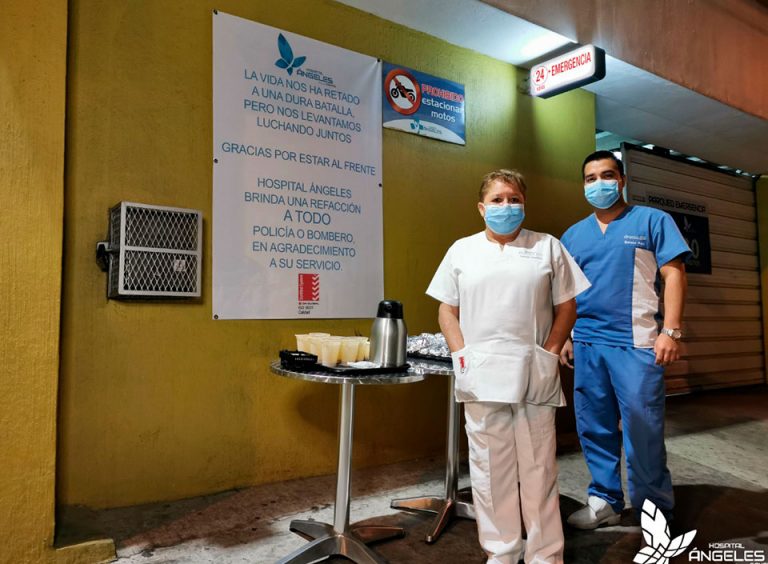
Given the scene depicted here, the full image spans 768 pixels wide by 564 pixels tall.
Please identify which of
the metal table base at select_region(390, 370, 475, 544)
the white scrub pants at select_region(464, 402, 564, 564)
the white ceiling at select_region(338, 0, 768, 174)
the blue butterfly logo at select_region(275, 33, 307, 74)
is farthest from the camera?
the white ceiling at select_region(338, 0, 768, 174)

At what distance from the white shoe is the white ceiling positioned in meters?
2.83

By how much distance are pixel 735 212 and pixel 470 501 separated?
6.18 metres

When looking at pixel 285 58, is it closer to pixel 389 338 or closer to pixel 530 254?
pixel 389 338

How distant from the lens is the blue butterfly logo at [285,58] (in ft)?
10.1

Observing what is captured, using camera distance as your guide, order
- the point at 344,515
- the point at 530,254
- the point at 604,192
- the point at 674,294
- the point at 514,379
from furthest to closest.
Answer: the point at 604,192 → the point at 674,294 → the point at 344,515 → the point at 530,254 → the point at 514,379

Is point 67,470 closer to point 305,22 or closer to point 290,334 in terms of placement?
point 290,334

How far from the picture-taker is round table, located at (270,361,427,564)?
2.06m

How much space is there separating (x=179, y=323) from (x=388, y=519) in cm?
143

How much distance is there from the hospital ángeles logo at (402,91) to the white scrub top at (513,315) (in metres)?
1.76

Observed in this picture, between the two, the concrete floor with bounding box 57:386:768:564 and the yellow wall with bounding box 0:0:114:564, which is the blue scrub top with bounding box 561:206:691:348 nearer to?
the concrete floor with bounding box 57:386:768:564

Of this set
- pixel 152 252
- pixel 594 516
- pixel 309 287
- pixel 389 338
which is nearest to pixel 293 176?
pixel 309 287

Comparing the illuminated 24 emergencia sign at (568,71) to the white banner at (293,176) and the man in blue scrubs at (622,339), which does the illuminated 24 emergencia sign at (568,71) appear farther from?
the white banner at (293,176)

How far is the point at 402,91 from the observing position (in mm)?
3562

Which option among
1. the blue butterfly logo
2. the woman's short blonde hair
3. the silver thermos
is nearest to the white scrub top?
the woman's short blonde hair
